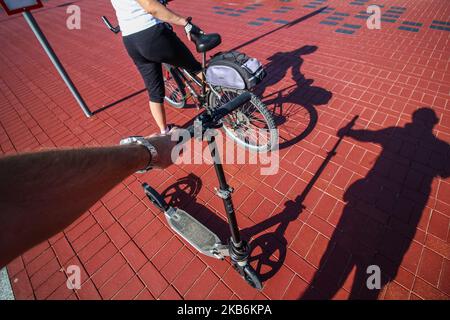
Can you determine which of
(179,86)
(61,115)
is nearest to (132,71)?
(61,115)

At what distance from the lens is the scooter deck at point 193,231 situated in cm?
218

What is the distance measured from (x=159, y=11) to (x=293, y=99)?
8.02ft

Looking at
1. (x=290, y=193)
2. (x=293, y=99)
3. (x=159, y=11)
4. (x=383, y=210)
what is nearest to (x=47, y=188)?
(x=159, y=11)

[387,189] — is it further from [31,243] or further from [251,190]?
[31,243]

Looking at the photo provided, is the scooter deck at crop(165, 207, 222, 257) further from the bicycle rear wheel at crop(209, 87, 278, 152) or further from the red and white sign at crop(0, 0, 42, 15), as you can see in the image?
the red and white sign at crop(0, 0, 42, 15)

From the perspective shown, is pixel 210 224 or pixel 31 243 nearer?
pixel 31 243

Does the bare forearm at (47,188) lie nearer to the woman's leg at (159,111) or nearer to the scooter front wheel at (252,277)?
the scooter front wheel at (252,277)

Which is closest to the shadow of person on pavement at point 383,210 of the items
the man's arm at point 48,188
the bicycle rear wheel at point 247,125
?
the bicycle rear wheel at point 247,125

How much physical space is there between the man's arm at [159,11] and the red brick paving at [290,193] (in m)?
1.69

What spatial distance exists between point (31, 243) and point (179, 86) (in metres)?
3.16

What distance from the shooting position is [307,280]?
6.56 ft

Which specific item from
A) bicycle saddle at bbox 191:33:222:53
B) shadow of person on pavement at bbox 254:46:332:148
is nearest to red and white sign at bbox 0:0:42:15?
bicycle saddle at bbox 191:33:222:53

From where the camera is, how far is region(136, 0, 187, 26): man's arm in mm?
2272

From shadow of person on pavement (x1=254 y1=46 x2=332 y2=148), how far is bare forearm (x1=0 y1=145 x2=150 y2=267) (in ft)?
8.33
